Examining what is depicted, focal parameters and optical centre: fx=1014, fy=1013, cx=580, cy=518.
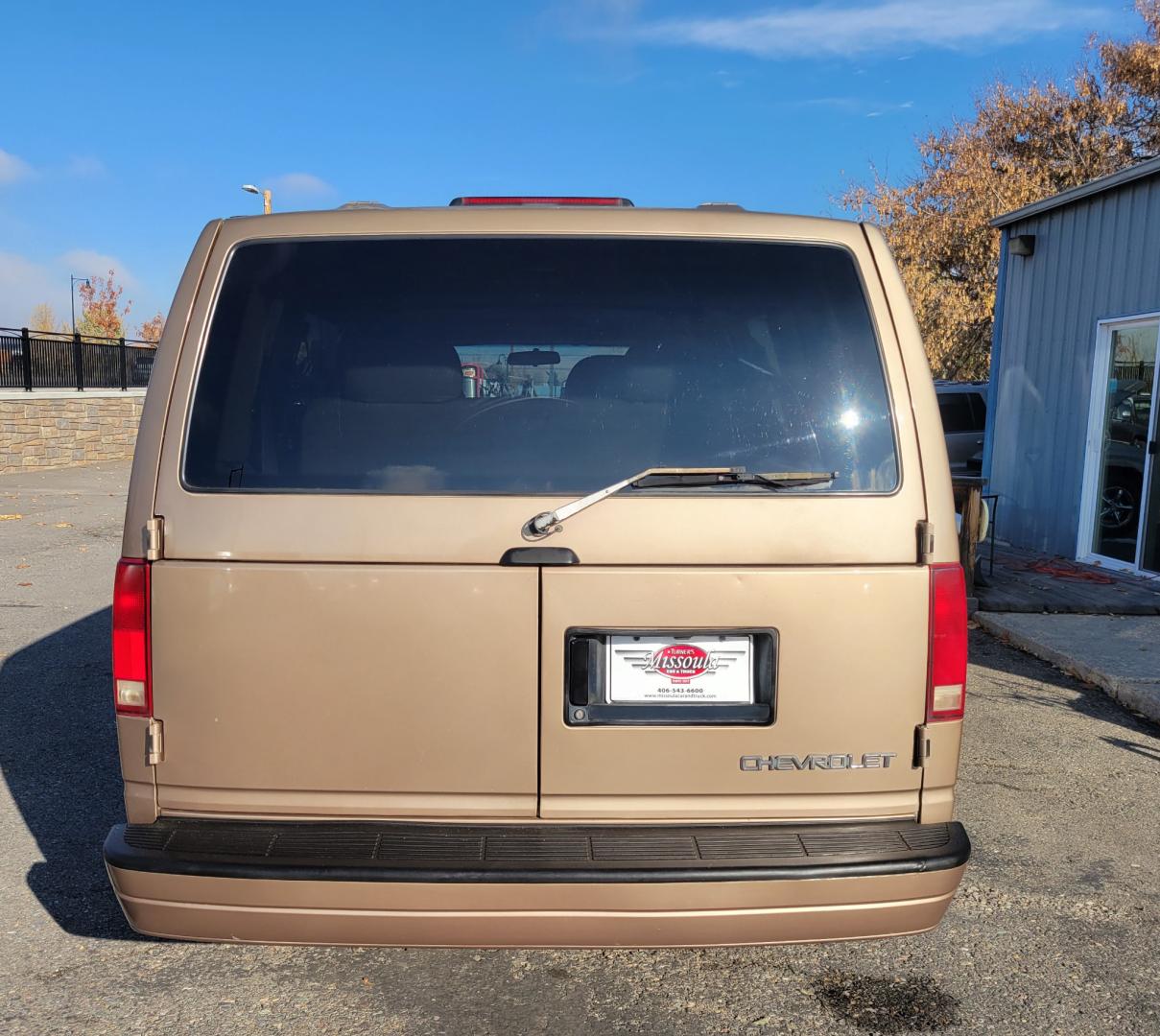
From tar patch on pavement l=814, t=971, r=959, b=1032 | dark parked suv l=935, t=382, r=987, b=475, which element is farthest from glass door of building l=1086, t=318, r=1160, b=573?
tar patch on pavement l=814, t=971, r=959, b=1032

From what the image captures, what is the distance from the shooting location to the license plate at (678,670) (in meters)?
2.32

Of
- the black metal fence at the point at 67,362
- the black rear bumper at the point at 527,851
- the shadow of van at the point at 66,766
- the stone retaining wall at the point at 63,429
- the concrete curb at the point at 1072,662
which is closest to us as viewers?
the black rear bumper at the point at 527,851

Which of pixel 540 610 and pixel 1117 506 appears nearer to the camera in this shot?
pixel 540 610

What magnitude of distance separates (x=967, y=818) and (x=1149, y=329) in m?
7.31

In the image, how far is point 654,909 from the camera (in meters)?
2.23

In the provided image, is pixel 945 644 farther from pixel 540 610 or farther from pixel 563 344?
pixel 563 344

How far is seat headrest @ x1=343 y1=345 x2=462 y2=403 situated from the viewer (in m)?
2.46

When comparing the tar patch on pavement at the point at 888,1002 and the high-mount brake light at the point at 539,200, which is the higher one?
the high-mount brake light at the point at 539,200

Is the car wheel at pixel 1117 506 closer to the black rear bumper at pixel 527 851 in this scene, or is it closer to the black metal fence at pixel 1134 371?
the black metal fence at pixel 1134 371

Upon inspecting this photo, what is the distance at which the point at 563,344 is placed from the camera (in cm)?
252

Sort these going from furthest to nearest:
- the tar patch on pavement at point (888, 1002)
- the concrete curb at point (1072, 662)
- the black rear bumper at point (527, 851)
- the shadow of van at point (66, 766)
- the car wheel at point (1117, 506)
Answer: the car wheel at point (1117, 506) → the concrete curb at point (1072, 662) → the shadow of van at point (66, 766) → the tar patch on pavement at point (888, 1002) → the black rear bumper at point (527, 851)

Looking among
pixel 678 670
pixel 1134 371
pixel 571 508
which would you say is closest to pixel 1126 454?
pixel 1134 371

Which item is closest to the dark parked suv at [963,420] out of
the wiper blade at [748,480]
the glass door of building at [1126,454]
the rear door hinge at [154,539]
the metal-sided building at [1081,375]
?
the metal-sided building at [1081,375]

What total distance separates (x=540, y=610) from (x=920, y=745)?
952 mm
